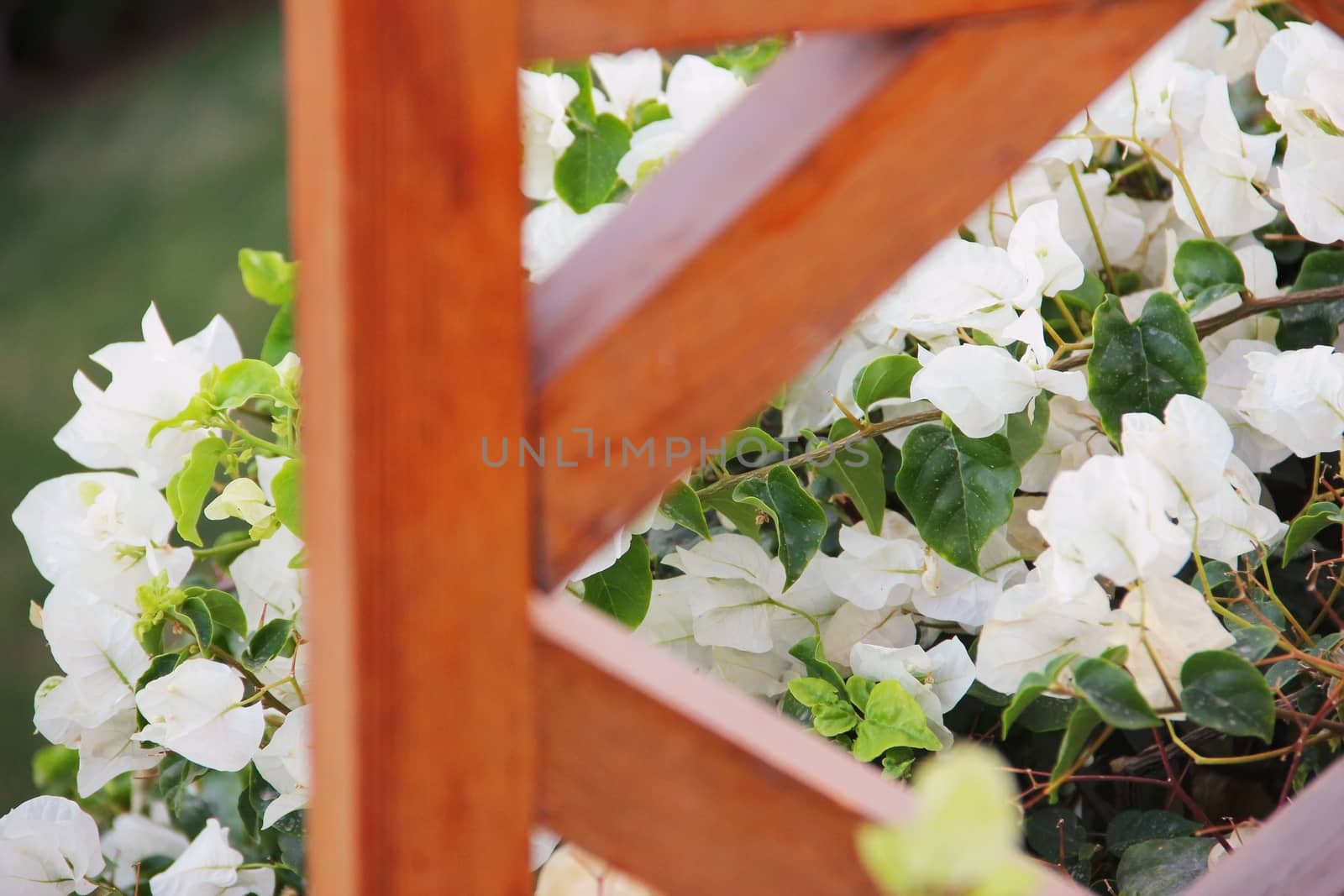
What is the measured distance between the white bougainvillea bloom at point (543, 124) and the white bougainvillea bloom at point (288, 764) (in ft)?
1.26

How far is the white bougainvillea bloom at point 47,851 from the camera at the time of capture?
2.23 ft

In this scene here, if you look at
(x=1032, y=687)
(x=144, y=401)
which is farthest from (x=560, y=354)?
(x=144, y=401)

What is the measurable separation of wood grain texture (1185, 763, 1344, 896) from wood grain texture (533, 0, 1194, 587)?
11.3 inches

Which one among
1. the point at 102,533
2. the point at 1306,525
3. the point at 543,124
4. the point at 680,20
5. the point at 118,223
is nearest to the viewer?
the point at 680,20

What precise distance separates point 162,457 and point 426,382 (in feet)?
1.60

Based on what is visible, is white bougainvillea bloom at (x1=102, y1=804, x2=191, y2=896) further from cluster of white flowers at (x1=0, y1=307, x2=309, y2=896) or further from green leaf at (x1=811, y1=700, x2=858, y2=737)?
green leaf at (x1=811, y1=700, x2=858, y2=737)

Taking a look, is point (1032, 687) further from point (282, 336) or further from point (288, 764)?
point (282, 336)

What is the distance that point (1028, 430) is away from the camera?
0.68m

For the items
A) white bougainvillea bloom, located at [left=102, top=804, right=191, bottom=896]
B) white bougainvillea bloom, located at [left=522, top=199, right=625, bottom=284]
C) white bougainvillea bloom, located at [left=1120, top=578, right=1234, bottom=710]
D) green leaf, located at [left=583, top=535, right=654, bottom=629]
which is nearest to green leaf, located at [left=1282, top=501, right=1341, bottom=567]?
white bougainvillea bloom, located at [left=1120, top=578, right=1234, bottom=710]

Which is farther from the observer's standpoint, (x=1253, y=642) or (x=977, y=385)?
(x=977, y=385)

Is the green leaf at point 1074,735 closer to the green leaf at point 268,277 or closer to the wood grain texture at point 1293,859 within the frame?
the wood grain texture at point 1293,859

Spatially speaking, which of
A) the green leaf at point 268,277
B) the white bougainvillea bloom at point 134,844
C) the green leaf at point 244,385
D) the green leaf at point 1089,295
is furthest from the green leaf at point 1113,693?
the white bougainvillea bloom at point 134,844

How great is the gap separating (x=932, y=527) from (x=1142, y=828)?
0.71 ft

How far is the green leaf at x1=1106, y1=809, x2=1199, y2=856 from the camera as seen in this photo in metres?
0.68
